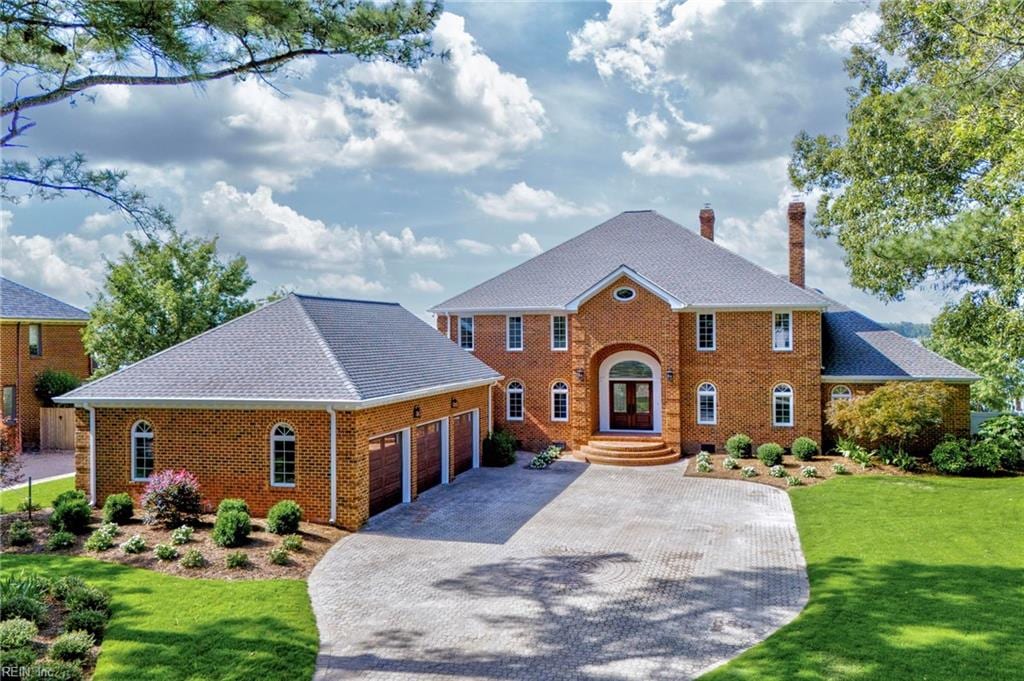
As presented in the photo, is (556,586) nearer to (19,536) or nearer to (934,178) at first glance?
(19,536)

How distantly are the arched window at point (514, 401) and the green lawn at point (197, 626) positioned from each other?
1662cm

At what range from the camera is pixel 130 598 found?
37.0 ft

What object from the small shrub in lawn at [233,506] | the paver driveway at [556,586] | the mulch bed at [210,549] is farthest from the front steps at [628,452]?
the small shrub in lawn at [233,506]

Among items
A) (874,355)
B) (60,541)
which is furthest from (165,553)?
(874,355)

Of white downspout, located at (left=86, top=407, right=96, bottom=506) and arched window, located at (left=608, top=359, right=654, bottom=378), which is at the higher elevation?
arched window, located at (left=608, top=359, right=654, bottom=378)

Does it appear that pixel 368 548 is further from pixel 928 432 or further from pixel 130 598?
pixel 928 432

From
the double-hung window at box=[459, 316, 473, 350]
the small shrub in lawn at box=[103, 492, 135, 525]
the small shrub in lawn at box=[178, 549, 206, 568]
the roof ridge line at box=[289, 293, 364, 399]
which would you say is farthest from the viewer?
the double-hung window at box=[459, 316, 473, 350]

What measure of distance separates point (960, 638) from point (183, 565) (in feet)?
43.1

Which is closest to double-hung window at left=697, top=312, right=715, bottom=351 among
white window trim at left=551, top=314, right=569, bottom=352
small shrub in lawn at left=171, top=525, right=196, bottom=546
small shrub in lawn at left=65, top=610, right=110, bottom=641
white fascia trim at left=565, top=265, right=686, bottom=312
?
white fascia trim at left=565, top=265, right=686, bottom=312

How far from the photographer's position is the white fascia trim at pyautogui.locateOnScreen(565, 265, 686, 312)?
2559 cm

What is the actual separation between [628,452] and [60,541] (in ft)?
58.6

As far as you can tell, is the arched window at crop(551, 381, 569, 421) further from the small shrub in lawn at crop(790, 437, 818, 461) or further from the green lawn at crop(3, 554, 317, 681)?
the green lawn at crop(3, 554, 317, 681)

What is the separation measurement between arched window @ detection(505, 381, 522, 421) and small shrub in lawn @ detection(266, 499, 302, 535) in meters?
14.3

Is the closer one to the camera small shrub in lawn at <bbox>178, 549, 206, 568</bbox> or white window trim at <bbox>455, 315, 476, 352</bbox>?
small shrub in lawn at <bbox>178, 549, 206, 568</bbox>
